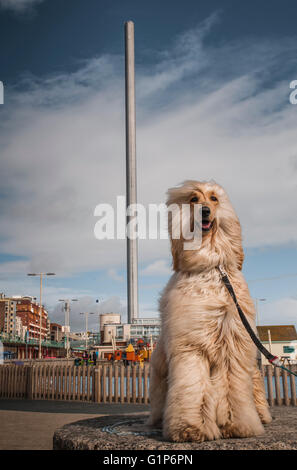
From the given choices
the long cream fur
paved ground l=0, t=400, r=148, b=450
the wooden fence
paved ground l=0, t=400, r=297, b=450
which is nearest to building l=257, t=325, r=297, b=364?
the wooden fence

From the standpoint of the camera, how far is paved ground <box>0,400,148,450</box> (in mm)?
7314

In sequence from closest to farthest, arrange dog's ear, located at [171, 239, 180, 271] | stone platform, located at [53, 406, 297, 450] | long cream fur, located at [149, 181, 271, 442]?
stone platform, located at [53, 406, 297, 450], long cream fur, located at [149, 181, 271, 442], dog's ear, located at [171, 239, 180, 271]

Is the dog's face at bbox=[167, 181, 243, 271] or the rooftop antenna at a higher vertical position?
the rooftop antenna

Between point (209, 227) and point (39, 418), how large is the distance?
872cm

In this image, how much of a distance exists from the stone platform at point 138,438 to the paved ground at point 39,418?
10.6 feet

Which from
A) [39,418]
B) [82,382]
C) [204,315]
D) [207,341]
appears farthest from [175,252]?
[82,382]

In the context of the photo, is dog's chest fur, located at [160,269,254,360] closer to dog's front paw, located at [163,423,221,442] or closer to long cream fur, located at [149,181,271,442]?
long cream fur, located at [149,181,271,442]

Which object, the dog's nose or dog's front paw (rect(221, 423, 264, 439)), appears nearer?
dog's front paw (rect(221, 423, 264, 439))

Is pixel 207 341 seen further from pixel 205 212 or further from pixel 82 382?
pixel 82 382

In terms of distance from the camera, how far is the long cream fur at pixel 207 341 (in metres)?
3.25

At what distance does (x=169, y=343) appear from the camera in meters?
3.52

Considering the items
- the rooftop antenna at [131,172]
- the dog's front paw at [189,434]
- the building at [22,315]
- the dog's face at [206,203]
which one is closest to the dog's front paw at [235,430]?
the dog's front paw at [189,434]

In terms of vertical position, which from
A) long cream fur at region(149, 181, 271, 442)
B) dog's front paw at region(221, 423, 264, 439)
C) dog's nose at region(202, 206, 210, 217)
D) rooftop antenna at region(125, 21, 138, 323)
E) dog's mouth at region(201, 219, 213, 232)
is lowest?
dog's front paw at region(221, 423, 264, 439)

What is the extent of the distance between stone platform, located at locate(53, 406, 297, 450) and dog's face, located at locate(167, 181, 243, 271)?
1.36 m
